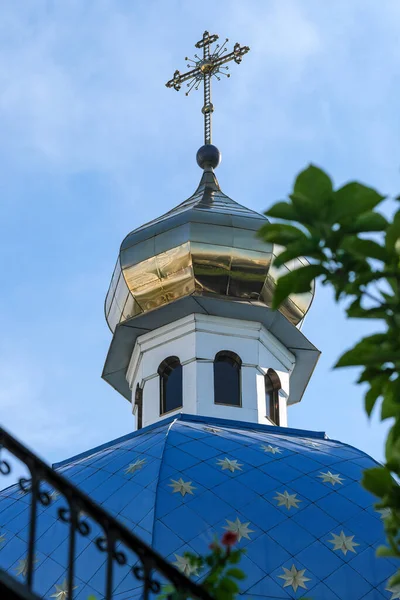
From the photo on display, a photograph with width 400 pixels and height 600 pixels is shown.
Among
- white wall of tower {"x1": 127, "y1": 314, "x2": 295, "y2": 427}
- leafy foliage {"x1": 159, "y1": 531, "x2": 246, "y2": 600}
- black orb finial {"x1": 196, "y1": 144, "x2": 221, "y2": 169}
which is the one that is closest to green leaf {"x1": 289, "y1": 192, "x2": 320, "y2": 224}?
leafy foliage {"x1": 159, "y1": 531, "x2": 246, "y2": 600}

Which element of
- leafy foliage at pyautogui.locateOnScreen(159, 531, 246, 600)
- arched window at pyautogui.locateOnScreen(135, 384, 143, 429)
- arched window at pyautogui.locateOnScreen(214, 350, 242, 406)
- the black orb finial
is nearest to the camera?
leafy foliage at pyautogui.locateOnScreen(159, 531, 246, 600)

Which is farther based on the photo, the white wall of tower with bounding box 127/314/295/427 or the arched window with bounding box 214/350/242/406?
the arched window with bounding box 214/350/242/406

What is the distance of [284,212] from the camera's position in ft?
11.6

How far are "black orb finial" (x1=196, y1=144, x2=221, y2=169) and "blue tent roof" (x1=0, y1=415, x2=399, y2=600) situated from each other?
18.0 feet

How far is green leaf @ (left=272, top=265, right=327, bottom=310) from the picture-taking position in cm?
363

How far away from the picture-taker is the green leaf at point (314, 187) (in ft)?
11.3

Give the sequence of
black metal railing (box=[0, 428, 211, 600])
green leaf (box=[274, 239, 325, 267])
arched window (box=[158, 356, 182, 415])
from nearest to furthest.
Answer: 1. green leaf (box=[274, 239, 325, 267])
2. black metal railing (box=[0, 428, 211, 600])
3. arched window (box=[158, 356, 182, 415])

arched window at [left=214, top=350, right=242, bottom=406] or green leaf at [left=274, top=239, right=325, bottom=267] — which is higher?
arched window at [left=214, top=350, right=242, bottom=406]

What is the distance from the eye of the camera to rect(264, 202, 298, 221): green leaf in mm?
3531

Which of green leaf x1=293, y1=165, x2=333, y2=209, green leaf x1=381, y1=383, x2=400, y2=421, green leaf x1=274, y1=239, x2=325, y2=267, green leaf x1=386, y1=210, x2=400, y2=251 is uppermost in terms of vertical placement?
green leaf x1=293, y1=165, x2=333, y2=209

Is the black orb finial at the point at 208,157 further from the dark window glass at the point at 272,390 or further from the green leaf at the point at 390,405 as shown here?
the green leaf at the point at 390,405

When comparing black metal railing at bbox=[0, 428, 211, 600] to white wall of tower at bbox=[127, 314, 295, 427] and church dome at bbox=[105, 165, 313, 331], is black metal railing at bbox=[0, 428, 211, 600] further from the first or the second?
church dome at bbox=[105, 165, 313, 331]

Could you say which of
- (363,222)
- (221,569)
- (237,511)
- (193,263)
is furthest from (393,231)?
(193,263)

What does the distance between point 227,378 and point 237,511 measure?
162 inches
